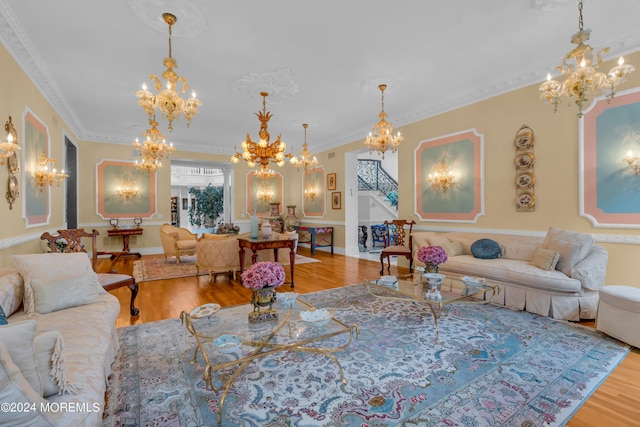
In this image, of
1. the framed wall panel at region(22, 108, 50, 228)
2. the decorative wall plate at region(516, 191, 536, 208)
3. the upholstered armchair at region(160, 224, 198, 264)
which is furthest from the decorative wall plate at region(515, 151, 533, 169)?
the framed wall panel at region(22, 108, 50, 228)

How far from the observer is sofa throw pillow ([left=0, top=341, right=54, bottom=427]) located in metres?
1.03

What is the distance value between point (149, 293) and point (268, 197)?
6.15m

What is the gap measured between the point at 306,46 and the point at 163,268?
17.9 feet

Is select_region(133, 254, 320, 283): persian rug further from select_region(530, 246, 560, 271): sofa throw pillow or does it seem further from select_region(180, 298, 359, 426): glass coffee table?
select_region(530, 246, 560, 271): sofa throw pillow

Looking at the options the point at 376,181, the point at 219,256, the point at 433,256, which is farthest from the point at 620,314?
the point at 376,181

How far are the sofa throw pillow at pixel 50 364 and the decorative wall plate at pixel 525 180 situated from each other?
563cm

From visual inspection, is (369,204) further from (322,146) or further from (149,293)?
(149,293)

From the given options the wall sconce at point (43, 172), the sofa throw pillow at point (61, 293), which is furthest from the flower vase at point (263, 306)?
the wall sconce at point (43, 172)

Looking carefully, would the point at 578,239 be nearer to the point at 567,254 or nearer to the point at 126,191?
the point at 567,254

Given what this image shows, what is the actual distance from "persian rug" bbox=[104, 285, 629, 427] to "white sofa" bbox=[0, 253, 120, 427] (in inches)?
15.5

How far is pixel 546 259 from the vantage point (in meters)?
3.78

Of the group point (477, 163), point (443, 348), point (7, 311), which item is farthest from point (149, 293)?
point (477, 163)

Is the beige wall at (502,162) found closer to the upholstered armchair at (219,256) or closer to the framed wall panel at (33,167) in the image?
the framed wall panel at (33,167)

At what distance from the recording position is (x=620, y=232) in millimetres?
3795
